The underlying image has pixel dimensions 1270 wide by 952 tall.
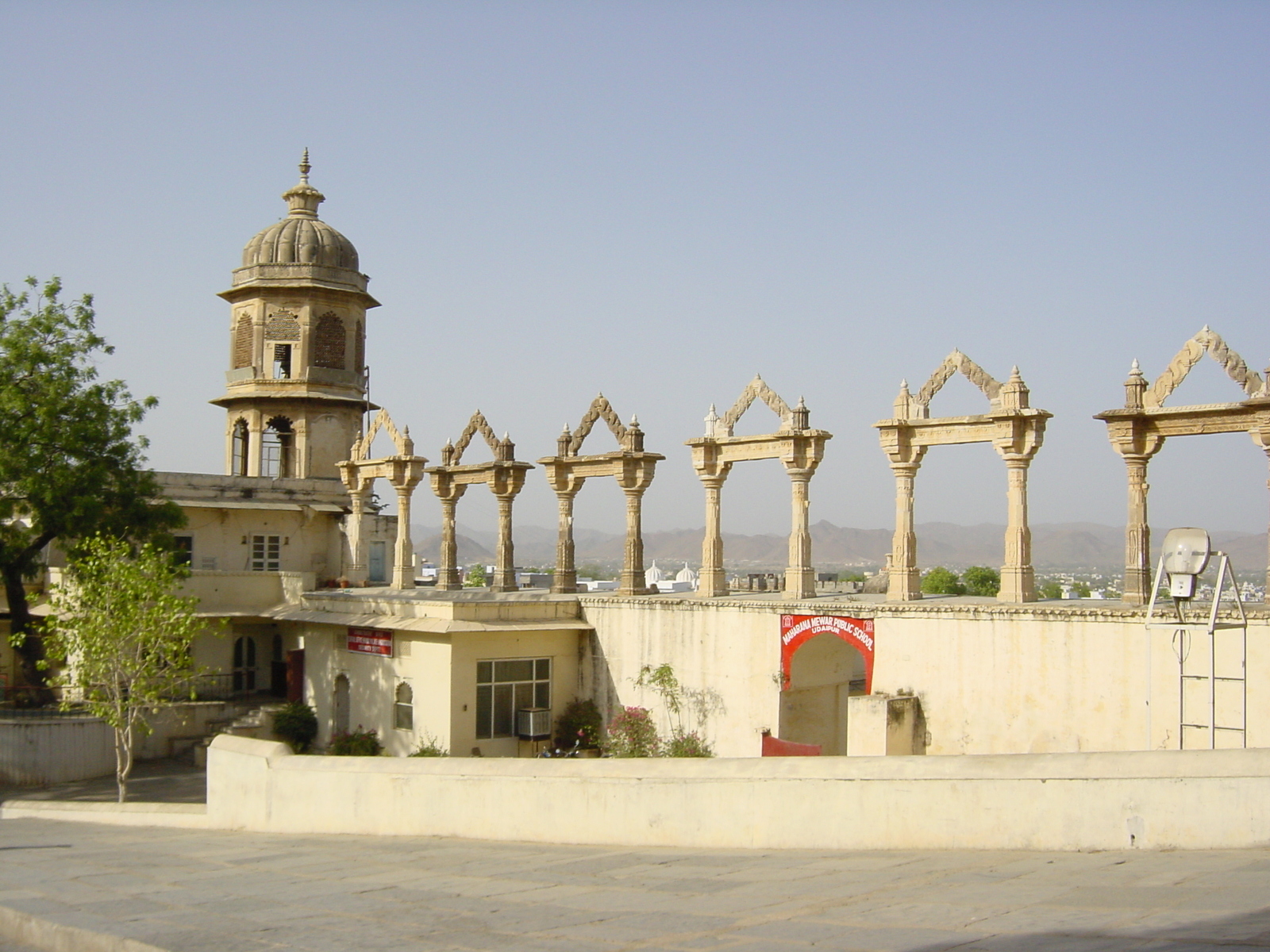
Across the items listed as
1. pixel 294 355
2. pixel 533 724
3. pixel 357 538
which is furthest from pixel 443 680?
pixel 294 355

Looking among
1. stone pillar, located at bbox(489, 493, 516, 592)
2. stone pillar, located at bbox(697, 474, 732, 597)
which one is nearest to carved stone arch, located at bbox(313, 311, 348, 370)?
stone pillar, located at bbox(489, 493, 516, 592)

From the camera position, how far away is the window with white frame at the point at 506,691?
24.3 m

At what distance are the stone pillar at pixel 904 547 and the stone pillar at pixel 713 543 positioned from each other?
13.8ft

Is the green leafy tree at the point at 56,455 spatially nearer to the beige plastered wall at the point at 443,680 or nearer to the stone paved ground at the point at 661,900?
the beige plastered wall at the point at 443,680

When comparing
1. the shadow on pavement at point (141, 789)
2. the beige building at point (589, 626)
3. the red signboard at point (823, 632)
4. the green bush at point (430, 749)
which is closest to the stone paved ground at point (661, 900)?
the beige building at point (589, 626)

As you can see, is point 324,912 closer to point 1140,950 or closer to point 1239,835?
point 1140,950

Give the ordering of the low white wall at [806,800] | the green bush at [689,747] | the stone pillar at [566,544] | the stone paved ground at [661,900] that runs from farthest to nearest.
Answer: the stone pillar at [566,544] < the green bush at [689,747] < the low white wall at [806,800] < the stone paved ground at [661,900]

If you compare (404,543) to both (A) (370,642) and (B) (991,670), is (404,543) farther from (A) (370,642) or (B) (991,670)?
(B) (991,670)

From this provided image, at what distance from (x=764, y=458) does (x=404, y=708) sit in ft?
30.7

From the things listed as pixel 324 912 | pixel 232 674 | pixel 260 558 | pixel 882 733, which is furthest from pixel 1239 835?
pixel 260 558

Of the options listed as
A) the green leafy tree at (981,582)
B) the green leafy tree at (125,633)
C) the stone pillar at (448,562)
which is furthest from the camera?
the green leafy tree at (981,582)

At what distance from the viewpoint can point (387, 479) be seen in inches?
1342

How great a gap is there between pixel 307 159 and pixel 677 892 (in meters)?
37.5

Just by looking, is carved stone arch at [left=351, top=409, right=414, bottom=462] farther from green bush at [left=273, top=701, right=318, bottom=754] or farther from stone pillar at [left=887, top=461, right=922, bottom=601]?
stone pillar at [left=887, top=461, right=922, bottom=601]
